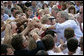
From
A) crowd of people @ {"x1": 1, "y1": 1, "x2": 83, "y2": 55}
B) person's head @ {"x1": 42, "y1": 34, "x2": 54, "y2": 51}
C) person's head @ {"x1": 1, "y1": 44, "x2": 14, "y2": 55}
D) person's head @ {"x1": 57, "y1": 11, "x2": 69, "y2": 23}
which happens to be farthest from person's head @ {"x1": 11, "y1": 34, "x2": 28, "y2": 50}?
person's head @ {"x1": 57, "y1": 11, "x2": 69, "y2": 23}

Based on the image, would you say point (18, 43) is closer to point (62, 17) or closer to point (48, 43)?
point (48, 43)

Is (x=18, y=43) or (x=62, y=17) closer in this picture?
(x=18, y=43)

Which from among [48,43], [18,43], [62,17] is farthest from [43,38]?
[62,17]

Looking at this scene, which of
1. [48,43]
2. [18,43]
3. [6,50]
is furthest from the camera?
[18,43]

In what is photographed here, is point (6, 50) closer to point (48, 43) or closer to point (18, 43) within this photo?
point (18, 43)

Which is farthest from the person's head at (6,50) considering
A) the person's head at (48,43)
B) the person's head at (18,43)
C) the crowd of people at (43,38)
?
the person's head at (48,43)

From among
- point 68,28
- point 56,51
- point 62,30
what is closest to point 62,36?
point 62,30

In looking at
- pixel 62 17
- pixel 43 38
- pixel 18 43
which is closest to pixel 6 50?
pixel 18 43

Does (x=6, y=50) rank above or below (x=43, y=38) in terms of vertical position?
below

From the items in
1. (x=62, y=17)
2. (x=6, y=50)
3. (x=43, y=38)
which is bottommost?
(x=6, y=50)

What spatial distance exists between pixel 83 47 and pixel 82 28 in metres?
1.26

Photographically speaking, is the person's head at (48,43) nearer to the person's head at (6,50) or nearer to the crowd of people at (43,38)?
the crowd of people at (43,38)

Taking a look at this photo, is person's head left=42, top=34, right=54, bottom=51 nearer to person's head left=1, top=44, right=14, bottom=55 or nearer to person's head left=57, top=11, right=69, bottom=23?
person's head left=1, top=44, right=14, bottom=55

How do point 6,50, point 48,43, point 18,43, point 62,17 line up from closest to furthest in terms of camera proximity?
point 6,50, point 48,43, point 18,43, point 62,17
